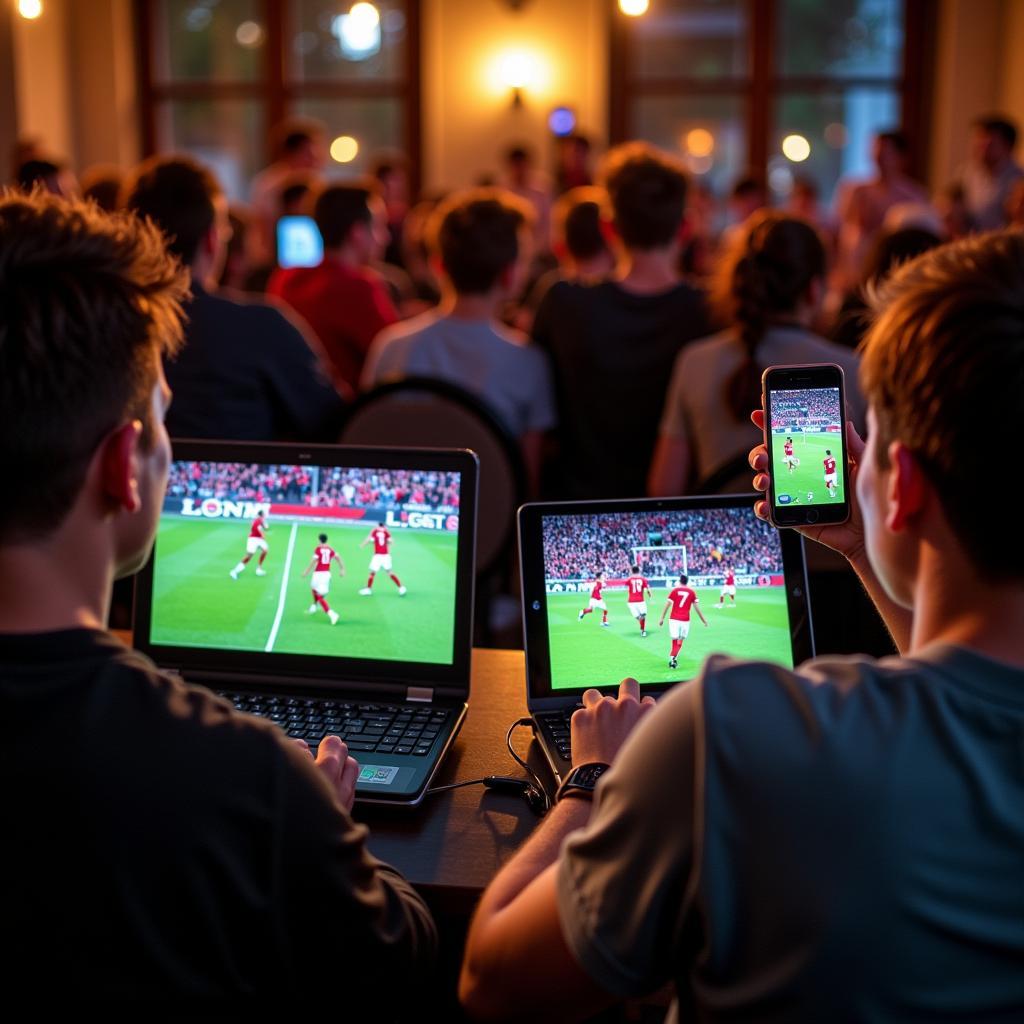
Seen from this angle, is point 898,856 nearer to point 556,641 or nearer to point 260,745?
point 260,745

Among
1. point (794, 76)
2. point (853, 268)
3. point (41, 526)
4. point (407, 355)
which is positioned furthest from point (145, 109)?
point (41, 526)

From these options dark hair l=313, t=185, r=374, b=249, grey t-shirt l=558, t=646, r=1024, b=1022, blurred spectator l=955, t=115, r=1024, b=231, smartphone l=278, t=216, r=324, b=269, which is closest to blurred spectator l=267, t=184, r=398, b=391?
dark hair l=313, t=185, r=374, b=249

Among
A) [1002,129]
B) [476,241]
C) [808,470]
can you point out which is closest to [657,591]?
[808,470]

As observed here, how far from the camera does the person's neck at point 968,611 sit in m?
0.82

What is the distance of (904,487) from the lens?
85 centimetres

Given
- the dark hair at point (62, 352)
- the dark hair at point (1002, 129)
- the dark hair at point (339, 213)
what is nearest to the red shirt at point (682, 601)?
the dark hair at point (62, 352)

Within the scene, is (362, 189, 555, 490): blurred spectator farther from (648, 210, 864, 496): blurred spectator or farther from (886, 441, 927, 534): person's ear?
(886, 441, 927, 534): person's ear

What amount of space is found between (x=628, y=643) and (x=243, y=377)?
1495 millimetres

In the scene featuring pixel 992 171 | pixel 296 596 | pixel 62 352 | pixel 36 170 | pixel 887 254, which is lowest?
pixel 296 596

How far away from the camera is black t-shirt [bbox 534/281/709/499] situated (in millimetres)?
3141

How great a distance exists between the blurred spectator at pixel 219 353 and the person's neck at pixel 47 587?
5.70 feet

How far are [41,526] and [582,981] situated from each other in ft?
1.69

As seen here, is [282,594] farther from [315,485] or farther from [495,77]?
[495,77]

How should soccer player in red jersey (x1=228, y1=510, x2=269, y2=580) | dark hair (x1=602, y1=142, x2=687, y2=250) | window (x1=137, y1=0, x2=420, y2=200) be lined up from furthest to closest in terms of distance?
window (x1=137, y1=0, x2=420, y2=200)
dark hair (x1=602, y1=142, x2=687, y2=250)
soccer player in red jersey (x1=228, y1=510, x2=269, y2=580)
